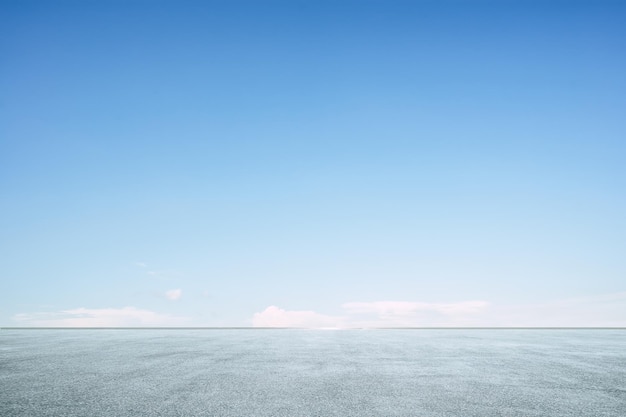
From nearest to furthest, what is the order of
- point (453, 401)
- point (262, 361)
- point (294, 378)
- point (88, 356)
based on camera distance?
1. point (453, 401)
2. point (294, 378)
3. point (262, 361)
4. point (88, 356)

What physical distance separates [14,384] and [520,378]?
12.7 metres

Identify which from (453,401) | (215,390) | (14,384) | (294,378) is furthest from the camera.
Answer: (294,378)

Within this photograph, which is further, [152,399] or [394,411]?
[152,399]

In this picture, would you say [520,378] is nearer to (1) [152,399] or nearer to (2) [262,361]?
(2) [262,361]

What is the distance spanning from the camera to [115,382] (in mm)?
9859

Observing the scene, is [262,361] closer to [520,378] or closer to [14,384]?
[14,384]

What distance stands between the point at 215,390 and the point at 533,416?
629cm

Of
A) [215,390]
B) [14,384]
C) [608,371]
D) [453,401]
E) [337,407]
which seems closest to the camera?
[337,407]

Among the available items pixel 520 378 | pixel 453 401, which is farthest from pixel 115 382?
pixel 520 378

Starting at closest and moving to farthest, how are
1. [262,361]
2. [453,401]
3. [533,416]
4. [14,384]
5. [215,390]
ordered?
1. [533,416]
2. [453,401]
3. [215,390]
4. [14,384]
5. [262,361]

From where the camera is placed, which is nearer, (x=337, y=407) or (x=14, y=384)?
(x=337, y=407)

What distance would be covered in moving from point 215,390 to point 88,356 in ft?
31.8

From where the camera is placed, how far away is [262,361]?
46.5 feet

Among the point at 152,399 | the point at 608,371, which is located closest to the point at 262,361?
the point at 152,399
